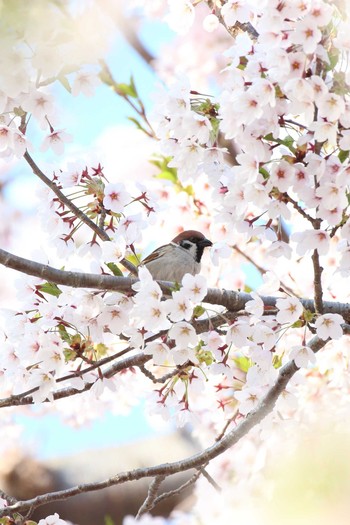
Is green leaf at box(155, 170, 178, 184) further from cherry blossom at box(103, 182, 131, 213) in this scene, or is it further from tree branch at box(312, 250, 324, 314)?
tree branch at box(312, 250, 324, 314)

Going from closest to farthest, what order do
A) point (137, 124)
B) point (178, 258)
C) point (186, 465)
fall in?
point (186, 465) < point (178, 258) < point (137, 124)

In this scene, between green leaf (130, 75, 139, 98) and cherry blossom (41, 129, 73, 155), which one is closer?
cherry blossom (41, 129, 73, 155)

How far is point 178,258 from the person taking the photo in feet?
10.1

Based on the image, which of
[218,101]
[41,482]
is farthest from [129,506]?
[218,101]

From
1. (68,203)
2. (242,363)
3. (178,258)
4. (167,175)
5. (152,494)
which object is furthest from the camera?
(167,175)

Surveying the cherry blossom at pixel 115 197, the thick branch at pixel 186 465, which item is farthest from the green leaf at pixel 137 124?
the thick branch at pixel 186 465

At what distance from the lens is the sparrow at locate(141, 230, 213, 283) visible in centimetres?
307

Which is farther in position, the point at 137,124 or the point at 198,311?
the point at 137,124

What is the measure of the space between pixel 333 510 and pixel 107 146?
595cm

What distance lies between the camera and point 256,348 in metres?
2.07

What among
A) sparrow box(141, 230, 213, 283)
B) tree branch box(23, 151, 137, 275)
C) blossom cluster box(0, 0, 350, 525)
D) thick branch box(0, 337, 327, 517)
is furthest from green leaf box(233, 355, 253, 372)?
tree branch box(23, 151, 137, 275)

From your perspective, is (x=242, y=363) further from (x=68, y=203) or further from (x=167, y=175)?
(x=68, y=203)

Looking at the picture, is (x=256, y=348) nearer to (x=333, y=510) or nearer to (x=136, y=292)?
(x=136, y=292)

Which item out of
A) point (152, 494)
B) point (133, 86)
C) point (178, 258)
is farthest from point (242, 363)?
point (133, 86)
